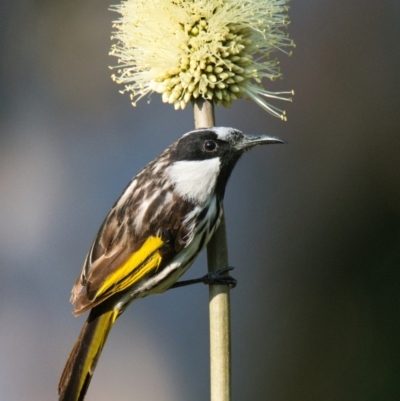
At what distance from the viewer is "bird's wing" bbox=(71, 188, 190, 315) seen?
2.86 metres

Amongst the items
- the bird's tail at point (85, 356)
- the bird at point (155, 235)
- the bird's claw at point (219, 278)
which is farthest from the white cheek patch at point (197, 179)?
the bird's tail at point (85, 356)

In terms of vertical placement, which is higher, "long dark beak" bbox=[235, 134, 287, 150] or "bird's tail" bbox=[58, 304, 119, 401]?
"long dark beak" bbox=[235, 134, 287, 150]

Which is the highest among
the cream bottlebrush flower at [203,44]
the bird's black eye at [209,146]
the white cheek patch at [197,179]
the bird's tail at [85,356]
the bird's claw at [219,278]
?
the cream bottlebrush flower at [203,44]

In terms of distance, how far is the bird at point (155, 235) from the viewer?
283 cm

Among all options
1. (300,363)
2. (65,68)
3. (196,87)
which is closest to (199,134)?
(196,87)

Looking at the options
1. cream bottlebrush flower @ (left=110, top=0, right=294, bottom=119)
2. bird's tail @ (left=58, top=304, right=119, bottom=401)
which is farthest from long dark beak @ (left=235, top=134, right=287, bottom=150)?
bird's tail @ (left=58, top=304, right=119, bottom=401)

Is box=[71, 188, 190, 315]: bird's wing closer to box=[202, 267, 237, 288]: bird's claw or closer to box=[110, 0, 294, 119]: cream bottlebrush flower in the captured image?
box=[202, 267, 237, 288]: bird's claw

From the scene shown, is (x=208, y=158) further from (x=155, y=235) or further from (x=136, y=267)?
(x=136, y=267)

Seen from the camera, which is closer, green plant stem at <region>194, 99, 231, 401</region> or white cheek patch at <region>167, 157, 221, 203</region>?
green plant stem at <region>194, 99, 231, 401</region>

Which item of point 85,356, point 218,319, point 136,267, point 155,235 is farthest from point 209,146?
point 85,356

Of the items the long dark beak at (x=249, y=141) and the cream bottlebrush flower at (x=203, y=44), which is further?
the long dark beak at (x=249, y=141)

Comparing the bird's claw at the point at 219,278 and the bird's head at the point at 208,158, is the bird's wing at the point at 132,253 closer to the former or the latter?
the bird's head at the point at 208,158

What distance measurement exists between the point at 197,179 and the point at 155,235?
0.24 m

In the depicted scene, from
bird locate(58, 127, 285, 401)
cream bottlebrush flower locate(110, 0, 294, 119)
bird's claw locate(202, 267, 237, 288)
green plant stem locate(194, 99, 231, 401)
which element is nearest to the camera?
green plant stem locate(194, 99, 231, 401)
